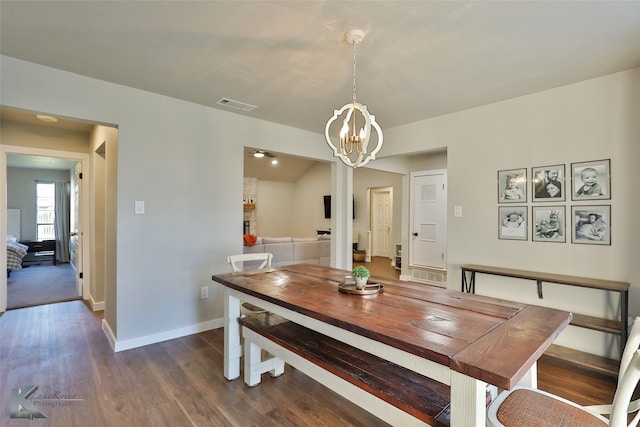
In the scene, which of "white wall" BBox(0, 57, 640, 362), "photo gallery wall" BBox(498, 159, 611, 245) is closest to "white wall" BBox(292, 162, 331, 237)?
"white wall" BBox(0, 57, 640, 362)

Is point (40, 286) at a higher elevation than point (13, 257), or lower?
lower

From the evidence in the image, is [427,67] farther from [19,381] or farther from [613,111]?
[19,381]

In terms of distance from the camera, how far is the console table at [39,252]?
7.18 m

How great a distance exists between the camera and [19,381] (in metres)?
2.26

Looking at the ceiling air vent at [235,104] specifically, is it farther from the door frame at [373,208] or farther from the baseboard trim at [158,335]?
the door frame at [373,208]

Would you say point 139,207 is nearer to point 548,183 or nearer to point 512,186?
point 512,186

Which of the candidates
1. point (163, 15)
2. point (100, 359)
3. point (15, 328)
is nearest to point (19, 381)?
point (100, 359)

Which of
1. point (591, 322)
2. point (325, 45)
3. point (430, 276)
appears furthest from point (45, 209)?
point (591, 322)

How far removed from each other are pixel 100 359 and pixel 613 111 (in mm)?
4783

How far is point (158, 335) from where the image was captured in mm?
3020

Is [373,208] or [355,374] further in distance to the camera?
[373,208]

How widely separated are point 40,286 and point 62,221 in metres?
3.56

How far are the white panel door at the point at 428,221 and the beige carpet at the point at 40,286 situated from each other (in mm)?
5688

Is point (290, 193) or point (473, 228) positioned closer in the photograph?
point (473, 228)
